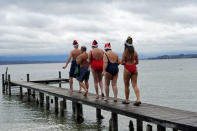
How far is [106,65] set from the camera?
10.3 meters

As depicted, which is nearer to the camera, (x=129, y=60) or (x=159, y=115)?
(x=159, y=115)

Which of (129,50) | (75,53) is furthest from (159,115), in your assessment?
(75,53)

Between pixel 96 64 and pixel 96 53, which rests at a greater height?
pixel 96 53

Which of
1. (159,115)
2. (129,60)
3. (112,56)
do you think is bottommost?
(159,115)

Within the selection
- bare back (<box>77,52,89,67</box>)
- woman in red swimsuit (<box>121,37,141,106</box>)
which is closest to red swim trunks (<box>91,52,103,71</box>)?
bare back (<box>77,52,89,67</box>)

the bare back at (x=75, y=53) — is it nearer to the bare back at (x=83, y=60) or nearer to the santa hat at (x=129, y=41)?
the bare back at (x=83, y=60)

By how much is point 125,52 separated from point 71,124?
231 inches

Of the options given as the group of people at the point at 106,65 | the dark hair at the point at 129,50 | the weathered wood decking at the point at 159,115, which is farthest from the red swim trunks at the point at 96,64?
the dark hair at the point at 129,50

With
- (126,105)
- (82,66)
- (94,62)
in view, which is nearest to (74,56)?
(82,66)

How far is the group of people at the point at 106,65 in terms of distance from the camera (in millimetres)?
9625

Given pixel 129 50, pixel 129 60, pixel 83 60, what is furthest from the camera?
pixel 83 60

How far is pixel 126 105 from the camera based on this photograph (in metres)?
10.4

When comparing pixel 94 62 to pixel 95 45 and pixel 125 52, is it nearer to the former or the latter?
pixel 95 45

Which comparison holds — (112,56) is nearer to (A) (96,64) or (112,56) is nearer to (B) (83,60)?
(A) (96,64)
